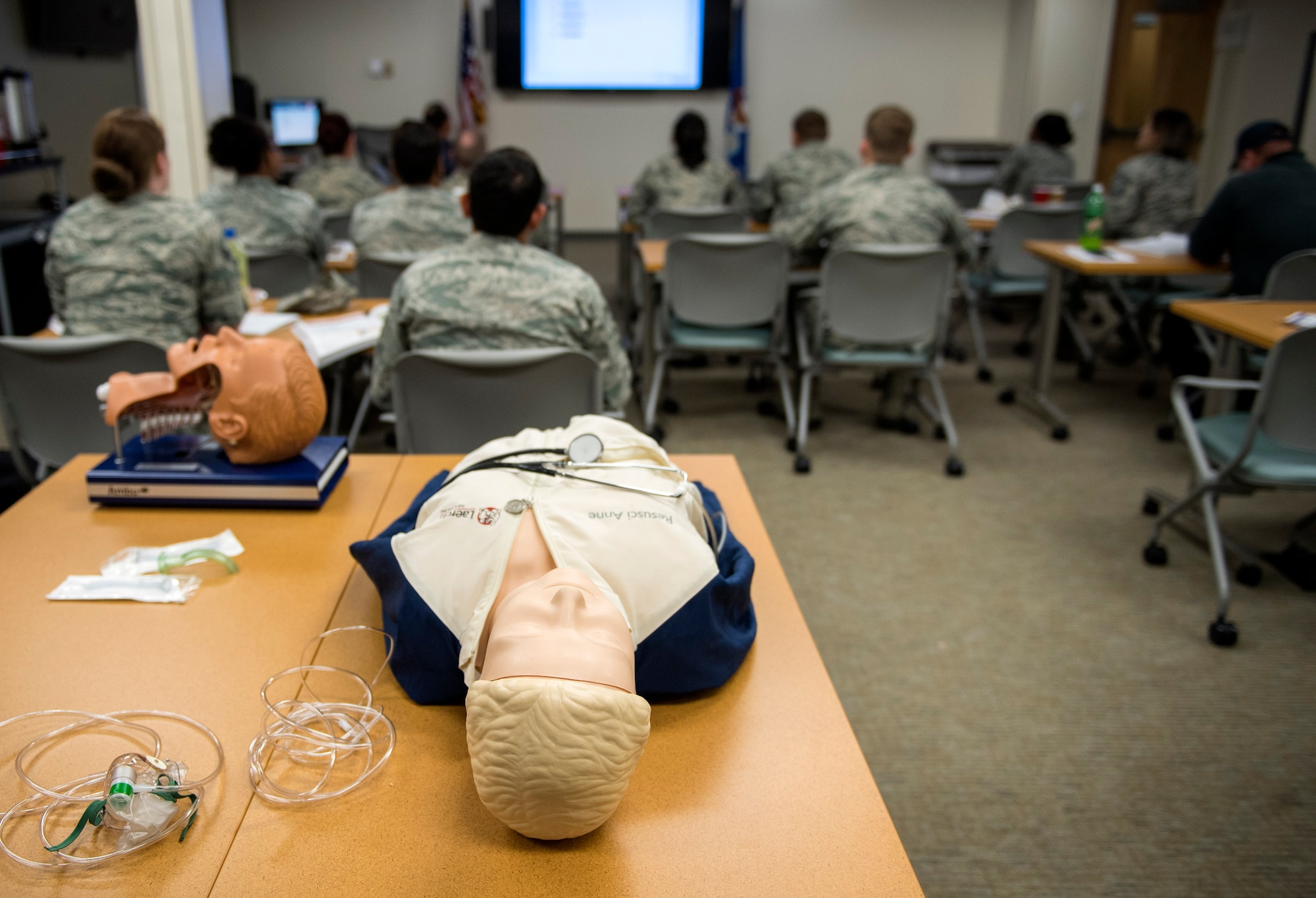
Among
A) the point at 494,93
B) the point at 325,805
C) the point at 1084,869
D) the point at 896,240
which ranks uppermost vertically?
the point at 494,93

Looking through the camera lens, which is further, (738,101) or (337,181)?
(738,101)

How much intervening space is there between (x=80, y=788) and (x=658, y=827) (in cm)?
56

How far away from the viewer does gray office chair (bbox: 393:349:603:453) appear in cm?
197

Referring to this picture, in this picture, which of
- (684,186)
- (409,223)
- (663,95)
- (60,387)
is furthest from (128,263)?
(663,95)

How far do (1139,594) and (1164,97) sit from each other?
257 inches

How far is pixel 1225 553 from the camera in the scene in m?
2.96

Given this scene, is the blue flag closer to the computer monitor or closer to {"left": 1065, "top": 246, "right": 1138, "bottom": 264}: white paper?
the computer monitor

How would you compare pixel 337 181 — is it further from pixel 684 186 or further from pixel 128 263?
pixel 128 263

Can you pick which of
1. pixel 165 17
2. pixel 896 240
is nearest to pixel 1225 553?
pixel 896 240

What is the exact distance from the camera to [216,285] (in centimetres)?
261

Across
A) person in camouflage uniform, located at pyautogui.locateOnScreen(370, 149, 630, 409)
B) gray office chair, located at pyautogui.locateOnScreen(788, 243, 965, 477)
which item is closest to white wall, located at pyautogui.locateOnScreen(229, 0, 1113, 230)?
gray office chair, located at pyautogui.locateOnScreen(788, 243, 965, 477)

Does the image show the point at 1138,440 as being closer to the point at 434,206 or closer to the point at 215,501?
the point at 434,206

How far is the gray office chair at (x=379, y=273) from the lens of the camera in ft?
10.9

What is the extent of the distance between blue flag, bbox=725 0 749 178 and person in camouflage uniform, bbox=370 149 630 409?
6.44 meters
